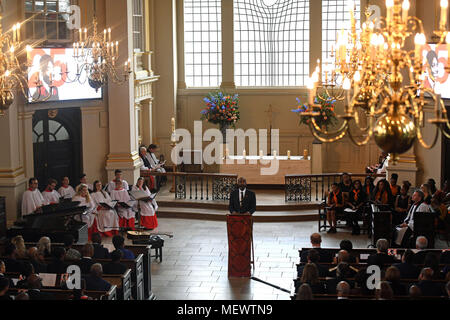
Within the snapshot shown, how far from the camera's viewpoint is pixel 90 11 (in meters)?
16.7

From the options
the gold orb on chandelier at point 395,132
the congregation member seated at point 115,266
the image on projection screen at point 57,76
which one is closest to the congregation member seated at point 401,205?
the congregation member seated at point 115,266

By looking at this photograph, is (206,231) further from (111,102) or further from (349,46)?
(349,46)

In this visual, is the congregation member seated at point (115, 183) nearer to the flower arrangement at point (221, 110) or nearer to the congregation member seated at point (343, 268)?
the flower arrangement at point (221, 110)

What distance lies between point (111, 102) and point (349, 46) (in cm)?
711

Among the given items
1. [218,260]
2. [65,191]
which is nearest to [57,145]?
[65,191]

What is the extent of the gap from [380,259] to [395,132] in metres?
4.22

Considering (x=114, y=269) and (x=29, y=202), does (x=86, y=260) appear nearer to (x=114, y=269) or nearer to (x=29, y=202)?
(x=114, y=269)

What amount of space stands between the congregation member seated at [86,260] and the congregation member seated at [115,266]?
9.6 inches

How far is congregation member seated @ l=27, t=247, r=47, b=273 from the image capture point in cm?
1017

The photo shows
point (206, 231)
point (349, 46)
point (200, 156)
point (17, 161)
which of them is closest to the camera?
point (349, 46)

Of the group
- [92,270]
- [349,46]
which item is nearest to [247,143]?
[349,46]

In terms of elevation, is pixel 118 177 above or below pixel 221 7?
below

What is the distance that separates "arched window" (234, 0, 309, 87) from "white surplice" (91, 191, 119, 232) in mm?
8485

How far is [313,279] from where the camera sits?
9172mm
